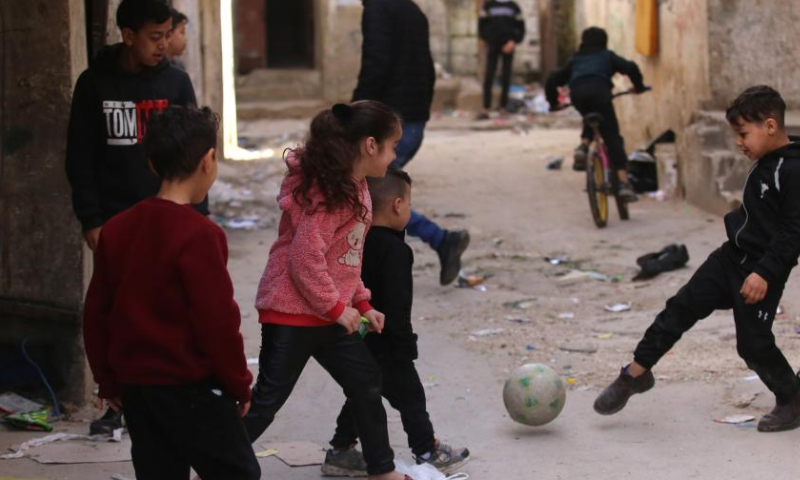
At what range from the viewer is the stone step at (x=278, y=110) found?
19703mm

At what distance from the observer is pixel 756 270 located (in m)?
4.88

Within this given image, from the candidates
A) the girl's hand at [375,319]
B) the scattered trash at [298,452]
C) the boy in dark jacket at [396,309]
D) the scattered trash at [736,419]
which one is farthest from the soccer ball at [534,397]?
the girl's hand at [375,319]

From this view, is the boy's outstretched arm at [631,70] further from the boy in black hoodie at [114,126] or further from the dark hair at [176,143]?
the dark hair at [176,143]

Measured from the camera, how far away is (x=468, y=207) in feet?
37.4

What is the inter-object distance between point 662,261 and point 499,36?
11.2 meters

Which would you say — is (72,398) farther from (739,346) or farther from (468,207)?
(468,207)

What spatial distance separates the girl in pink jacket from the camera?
4.12 metres

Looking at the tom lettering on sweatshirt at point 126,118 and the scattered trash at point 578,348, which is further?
the scattered trash at point 578,348

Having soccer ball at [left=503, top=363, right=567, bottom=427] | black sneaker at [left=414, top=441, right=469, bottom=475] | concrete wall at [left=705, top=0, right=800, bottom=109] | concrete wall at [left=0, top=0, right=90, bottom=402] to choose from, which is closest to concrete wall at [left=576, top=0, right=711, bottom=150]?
concrete wall at [left=705, top=0, right=800, bottom=109]

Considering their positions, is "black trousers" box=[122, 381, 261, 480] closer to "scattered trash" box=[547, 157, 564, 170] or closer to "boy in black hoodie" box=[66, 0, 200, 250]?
"boy in black hoodie" box=[66, 0, 200, 250]

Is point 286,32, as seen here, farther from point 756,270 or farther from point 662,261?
point 756,270

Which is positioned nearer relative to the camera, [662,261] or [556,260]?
[662,261]

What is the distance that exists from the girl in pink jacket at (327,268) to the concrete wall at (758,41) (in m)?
6.72

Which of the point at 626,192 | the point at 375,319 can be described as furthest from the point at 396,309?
the point at 626,192
